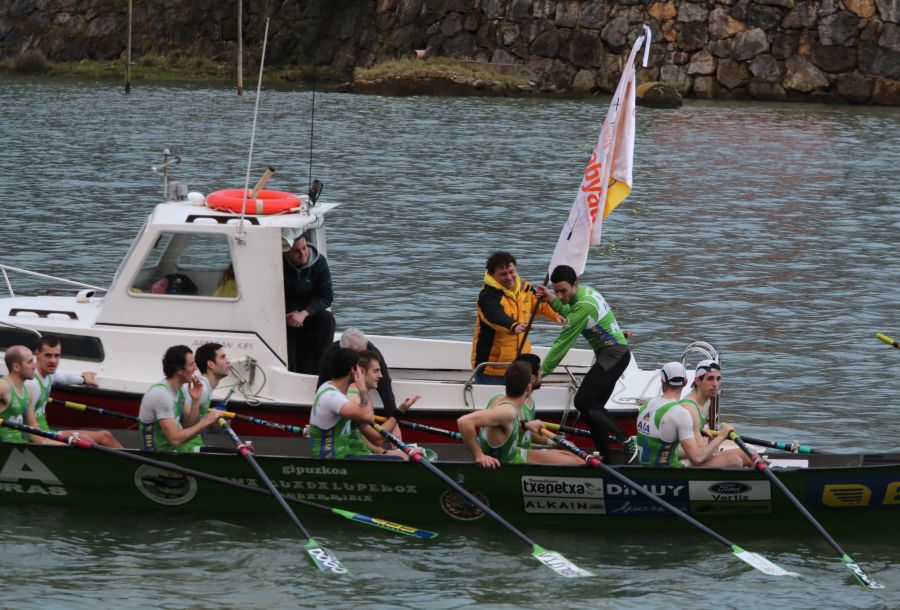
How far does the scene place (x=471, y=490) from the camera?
12578 millimetres

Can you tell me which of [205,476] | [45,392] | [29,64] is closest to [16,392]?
[45,392]

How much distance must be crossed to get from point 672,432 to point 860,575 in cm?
194

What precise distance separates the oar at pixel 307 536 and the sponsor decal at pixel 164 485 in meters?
0.78

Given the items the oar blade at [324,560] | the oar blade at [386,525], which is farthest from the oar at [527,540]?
the oar blade at [324,560]

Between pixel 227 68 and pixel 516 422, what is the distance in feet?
217

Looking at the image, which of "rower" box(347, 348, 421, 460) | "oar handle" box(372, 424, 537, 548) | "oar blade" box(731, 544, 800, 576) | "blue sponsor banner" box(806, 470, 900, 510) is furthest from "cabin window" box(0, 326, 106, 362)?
"blue sponsor banner" box(806, 470, 900, 510)

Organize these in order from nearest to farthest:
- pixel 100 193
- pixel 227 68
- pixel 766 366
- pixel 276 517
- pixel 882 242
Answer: pixel 276 517 → pixel 766 366 → pixel 882 242 → pixel 100 193 → pixel 227 68

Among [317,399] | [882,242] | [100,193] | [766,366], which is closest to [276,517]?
[317,399]

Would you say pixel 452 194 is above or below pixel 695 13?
below

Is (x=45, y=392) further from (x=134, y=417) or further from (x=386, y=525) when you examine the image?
(x=386, y=525)

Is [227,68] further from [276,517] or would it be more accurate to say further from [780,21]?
[276,517]

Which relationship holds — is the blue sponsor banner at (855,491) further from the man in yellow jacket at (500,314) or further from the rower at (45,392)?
the rower at (45,392)

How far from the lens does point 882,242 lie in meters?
29.6

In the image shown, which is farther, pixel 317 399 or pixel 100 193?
pixel 100 193
